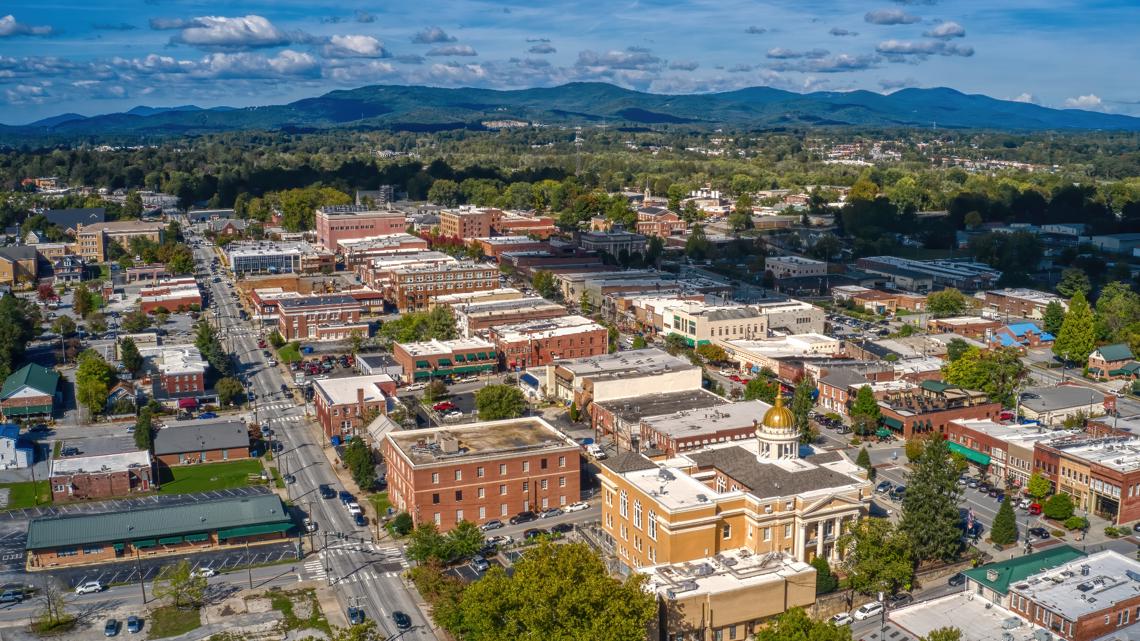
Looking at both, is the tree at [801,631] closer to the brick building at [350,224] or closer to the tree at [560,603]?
the tree at [560,603]

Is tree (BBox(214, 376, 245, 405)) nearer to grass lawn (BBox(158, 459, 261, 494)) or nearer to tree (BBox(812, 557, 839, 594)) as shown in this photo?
grass lawn (BBox(158, 459, 261, 494))

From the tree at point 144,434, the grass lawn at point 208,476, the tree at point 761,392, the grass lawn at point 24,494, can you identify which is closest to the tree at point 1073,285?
the tree at point 761,392

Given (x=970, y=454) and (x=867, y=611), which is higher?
(x=970, y=454)

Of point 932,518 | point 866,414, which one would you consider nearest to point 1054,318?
point 866,414

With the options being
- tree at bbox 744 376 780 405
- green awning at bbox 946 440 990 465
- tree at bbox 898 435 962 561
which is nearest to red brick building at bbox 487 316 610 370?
tree at bbox 744 376 780 405

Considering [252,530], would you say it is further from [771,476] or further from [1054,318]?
[1054,318]

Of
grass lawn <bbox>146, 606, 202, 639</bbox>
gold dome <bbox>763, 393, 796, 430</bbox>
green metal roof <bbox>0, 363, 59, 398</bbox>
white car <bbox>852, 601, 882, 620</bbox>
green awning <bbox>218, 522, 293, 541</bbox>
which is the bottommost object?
grass lawn <bbox>146, 606, 202, 639</bbox>

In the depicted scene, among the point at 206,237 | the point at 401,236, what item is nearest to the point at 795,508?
the point at 401,236
